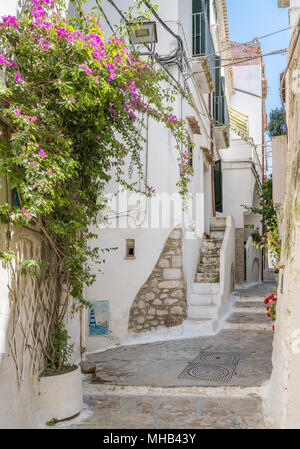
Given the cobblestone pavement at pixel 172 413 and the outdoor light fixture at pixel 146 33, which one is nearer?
the cobblestone pavement at pixel 172 413

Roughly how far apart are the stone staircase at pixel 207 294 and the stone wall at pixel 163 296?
0.38 metres

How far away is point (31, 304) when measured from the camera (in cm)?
463

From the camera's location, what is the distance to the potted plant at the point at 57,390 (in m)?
4.60

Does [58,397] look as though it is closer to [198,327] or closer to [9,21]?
[9,21]

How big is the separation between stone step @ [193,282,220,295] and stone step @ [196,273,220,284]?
0.17 meters

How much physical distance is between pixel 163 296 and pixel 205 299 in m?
1.40

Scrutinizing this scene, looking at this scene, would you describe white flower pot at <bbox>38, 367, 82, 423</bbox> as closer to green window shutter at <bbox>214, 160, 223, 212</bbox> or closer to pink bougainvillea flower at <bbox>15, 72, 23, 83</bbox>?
pink bougainvillea flower at <bbox>15, 72, 23, 83</bbox>

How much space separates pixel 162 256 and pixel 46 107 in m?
5.06

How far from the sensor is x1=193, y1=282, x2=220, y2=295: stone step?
9953 mm

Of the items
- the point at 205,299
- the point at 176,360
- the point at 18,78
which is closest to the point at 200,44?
the point at 205,299

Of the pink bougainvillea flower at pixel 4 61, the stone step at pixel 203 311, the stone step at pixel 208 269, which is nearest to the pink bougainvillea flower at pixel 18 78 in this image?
the pink bougainvillea flower at pixel 4 61

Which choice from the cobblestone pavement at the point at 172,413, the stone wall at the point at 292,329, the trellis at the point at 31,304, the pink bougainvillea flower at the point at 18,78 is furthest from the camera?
the cobblestone pavement at the point at 172,413

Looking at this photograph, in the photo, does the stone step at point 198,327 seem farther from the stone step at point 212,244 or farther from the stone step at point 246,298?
the stone step at point 212,244
